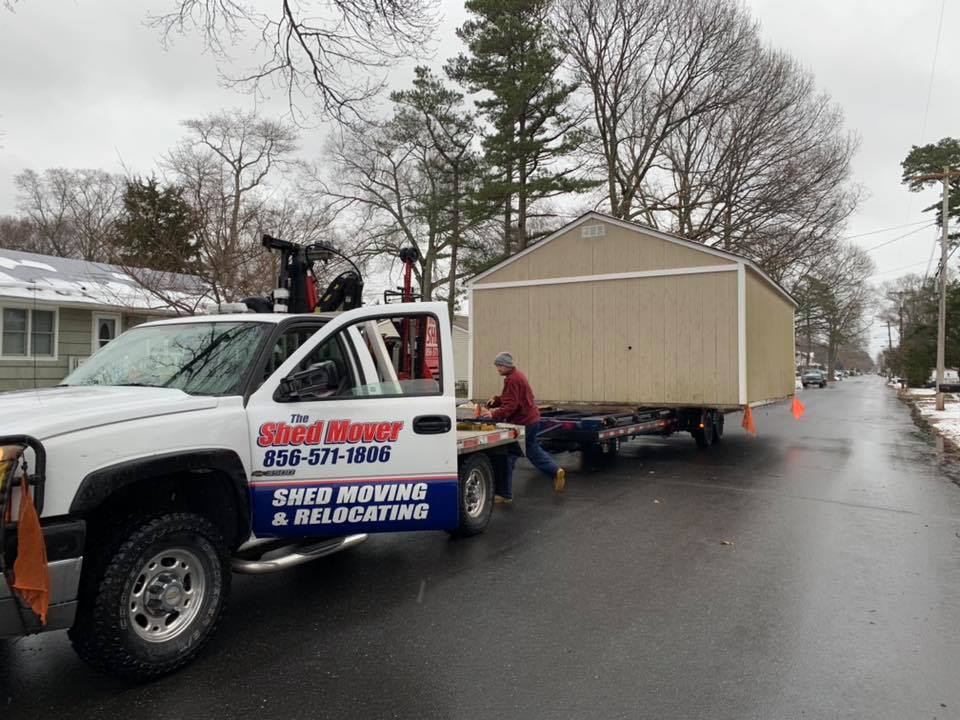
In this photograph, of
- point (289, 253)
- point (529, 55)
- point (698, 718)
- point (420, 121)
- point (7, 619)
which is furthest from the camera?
point (420, 121)

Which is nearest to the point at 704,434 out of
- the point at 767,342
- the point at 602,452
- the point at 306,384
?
the point at 767,342

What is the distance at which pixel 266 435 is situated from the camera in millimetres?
4039

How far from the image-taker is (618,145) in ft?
91.0

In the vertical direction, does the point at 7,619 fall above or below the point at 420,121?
below

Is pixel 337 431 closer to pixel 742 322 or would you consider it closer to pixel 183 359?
pixel 183 359

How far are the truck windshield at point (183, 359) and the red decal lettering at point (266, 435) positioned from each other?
267 millimetres

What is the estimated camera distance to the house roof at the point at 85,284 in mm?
14180

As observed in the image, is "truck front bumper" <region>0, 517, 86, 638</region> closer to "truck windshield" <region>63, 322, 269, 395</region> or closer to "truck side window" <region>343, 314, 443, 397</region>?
"truck windshield" <region>63, 322, 269, 395</region>

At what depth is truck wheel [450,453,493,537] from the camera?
6133 millimetres

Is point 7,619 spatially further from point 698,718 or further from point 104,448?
point 698,718

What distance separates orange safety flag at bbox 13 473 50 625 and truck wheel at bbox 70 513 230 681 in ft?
1.09

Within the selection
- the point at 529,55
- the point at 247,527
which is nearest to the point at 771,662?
the point at 247,527

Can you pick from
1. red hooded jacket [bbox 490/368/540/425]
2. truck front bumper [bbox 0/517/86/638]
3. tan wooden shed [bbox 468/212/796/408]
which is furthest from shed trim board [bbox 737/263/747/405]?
truck front bumper [bbox 0/517/86/638]

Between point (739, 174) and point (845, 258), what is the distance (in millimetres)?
30329
